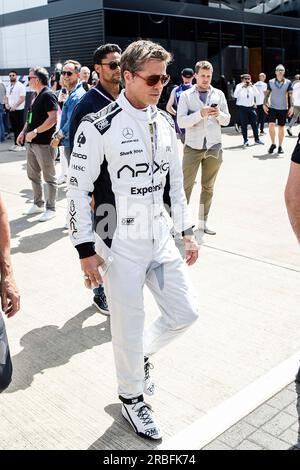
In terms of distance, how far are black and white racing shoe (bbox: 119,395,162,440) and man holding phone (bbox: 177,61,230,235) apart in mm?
3985

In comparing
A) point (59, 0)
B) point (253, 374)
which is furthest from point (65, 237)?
point (59, 0)

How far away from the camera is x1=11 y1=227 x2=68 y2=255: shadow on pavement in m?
6.42

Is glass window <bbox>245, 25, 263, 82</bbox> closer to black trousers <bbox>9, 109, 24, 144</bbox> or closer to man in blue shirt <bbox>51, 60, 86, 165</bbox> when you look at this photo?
black trousers <bbox>9, 109, 24, 144</bbox>

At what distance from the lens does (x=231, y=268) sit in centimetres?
560

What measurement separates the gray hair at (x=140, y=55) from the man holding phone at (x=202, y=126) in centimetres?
349

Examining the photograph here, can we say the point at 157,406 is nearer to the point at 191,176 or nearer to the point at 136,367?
the point at 136,367

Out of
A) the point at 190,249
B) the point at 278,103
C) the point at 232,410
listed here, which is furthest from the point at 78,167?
the point at 278,103

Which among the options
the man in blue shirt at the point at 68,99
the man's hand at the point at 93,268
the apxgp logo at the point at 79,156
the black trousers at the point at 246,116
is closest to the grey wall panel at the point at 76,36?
the black trousers at the point at 246,116

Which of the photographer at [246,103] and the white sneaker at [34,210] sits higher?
the photographer at [246,103]

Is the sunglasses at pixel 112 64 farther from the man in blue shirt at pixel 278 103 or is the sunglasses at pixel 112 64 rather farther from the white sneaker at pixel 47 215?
the man in blue shirt at pixel 278 103

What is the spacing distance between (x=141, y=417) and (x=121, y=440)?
163 mm

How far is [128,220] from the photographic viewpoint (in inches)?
116

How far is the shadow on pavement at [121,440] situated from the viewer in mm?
2910

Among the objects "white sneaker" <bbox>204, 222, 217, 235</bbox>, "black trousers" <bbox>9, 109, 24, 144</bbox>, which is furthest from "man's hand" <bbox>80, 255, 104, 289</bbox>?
"black trousers" <bbox>9, 109, 24, 144</bbox>
